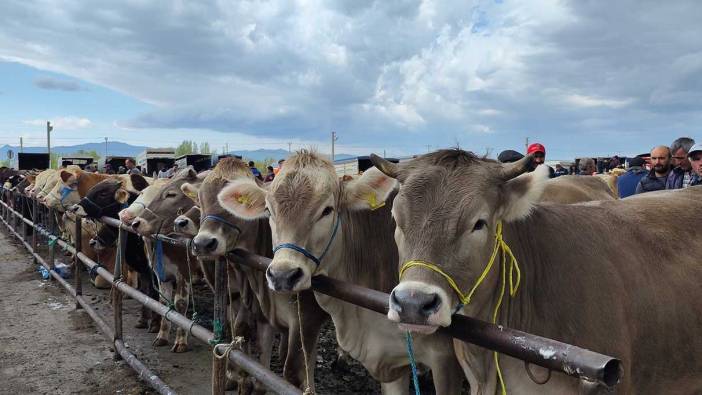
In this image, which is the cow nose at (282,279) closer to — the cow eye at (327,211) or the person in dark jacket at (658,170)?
the cow eye at (327,211)

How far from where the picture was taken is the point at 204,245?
4.07m

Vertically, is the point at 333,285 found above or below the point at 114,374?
above

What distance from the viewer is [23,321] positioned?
7152 millimetres

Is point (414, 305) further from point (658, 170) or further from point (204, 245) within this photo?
point (658, 170)

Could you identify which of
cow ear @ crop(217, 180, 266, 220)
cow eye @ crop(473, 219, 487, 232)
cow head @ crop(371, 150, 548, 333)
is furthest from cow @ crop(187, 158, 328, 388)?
cow eye @ crop(473, 219, 487, 232)

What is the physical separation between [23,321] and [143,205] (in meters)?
2.84

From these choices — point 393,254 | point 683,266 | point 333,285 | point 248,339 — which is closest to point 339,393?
point 248,339

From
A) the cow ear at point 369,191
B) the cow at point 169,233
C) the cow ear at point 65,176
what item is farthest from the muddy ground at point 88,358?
the cow ear at point 65,176

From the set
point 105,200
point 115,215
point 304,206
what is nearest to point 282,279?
point 304,206

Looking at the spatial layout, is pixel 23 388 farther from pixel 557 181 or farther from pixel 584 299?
pixel 557 181

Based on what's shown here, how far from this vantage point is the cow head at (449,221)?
2025 millimetres

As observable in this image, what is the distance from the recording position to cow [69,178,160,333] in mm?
7031

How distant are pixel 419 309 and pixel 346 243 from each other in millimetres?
1957

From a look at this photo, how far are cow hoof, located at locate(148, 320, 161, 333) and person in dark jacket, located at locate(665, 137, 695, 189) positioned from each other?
6883mm
